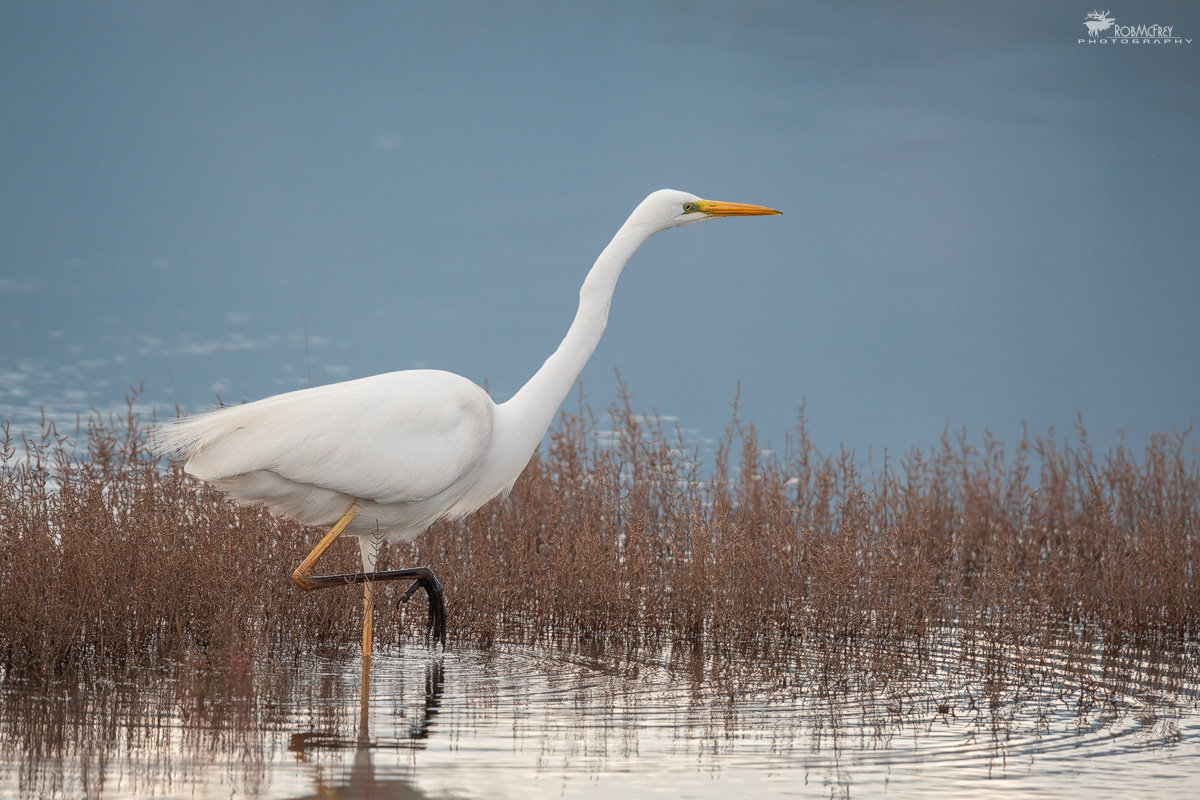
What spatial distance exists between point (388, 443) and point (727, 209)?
2.32 m

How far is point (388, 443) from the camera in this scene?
16.8 feet

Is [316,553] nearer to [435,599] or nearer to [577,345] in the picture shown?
[435,599]

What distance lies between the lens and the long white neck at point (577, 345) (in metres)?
5.61

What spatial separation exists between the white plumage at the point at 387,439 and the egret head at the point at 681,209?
2 cm

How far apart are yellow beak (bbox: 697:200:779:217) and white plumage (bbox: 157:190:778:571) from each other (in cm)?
29

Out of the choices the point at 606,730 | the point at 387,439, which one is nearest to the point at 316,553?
the point at 387,439

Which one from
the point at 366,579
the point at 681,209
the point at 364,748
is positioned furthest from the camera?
the point at 681,209

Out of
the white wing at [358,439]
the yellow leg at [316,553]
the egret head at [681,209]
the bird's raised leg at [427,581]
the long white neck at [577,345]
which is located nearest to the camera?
the white wing at [358,439]

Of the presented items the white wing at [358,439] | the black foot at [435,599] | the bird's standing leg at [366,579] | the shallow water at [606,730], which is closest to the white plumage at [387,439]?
the white wing at [358,439]

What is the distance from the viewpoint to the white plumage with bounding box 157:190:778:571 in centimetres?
508

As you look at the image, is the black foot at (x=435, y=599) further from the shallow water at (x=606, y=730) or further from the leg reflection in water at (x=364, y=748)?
the leg reflection in water at (x=364, y=748)

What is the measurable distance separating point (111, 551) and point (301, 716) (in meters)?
2.06

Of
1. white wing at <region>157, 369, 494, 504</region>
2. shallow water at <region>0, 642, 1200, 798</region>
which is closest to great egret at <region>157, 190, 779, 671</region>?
white wing at <region>157, 369, 494, 504</region>

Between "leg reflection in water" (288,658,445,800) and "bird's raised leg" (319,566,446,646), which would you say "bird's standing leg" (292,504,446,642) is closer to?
"bird's raised leg" (319,566,446,646)
